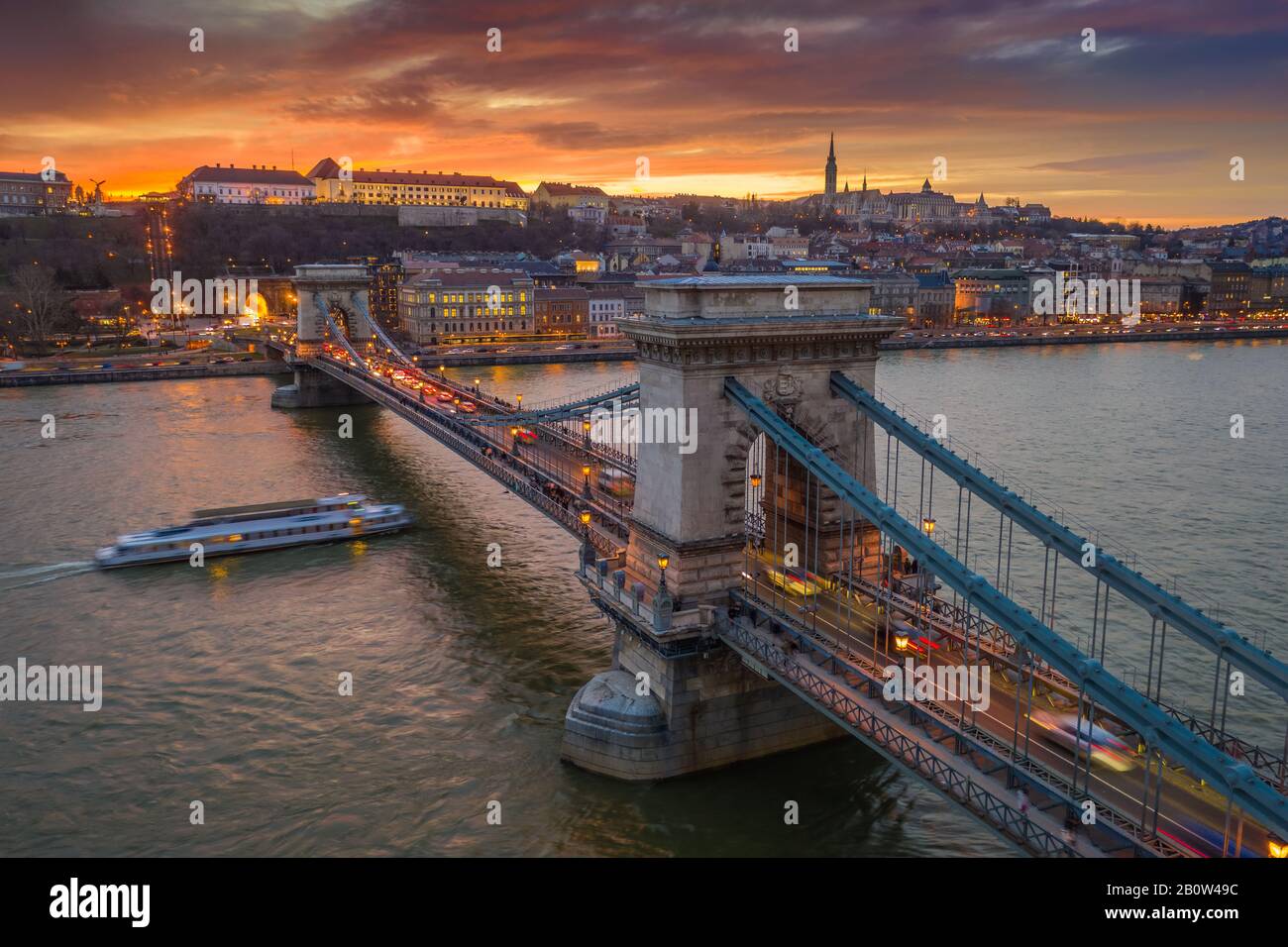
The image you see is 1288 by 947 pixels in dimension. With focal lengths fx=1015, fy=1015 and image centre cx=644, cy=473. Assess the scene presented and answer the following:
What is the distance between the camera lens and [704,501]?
1848 cm

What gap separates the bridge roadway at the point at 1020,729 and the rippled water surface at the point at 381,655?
287 centimetres

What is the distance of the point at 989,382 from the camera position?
74.5 m

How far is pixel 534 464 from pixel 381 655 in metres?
10.3

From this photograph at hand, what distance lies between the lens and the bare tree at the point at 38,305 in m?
87.4

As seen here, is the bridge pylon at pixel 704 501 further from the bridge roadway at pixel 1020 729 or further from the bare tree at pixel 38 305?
the bare tree at pixel 38 305

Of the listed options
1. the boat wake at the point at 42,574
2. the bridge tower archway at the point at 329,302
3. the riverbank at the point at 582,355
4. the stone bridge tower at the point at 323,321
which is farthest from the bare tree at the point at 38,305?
the boat wake at the point at 42,574

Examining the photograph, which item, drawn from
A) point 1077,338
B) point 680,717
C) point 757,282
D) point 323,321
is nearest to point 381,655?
point 680,717

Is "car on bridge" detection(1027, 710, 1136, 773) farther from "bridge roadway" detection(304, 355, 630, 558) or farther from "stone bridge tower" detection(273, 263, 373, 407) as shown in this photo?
"stone bridge tower" detection(273, 263, 373, 407)

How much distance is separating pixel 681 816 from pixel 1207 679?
43.5 ft

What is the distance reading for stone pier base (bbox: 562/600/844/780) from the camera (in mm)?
18000

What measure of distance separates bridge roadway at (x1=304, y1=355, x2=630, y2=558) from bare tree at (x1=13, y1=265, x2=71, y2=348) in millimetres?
52515

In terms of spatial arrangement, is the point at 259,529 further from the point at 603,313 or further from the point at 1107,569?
the point at 603,313

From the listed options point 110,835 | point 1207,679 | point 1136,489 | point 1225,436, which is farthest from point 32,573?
point 1225,436

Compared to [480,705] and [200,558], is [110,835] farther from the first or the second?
[200,558]
